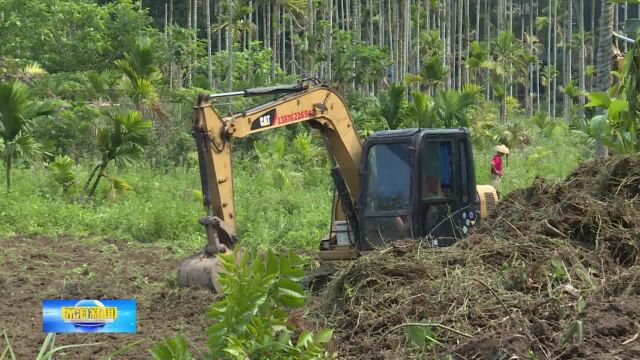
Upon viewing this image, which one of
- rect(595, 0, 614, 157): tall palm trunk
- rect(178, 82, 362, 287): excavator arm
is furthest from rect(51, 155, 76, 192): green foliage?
rect(595, 0, 614, 157): tall palm trunk

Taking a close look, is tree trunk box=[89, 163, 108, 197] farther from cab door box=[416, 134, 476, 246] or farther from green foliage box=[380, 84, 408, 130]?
cab door box=[416, 134, 476, 246]

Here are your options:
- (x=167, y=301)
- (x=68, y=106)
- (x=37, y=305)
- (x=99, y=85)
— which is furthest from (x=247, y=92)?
(x=99, y=85)

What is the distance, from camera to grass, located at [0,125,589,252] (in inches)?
648

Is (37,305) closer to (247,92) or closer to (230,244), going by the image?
(230,244)

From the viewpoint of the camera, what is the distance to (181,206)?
17625 millimetres

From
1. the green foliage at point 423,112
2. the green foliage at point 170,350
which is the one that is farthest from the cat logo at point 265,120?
the green foliage at point 423,112

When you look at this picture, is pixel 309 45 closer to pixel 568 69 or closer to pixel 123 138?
pixel 123 138

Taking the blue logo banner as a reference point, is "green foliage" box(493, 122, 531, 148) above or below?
above

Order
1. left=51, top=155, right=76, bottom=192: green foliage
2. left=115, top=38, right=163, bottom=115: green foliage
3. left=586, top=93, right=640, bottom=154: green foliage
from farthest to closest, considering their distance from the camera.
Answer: left=115, top=38, right=163, bottom=115: green foliage, left=51, top=155, right=76, bottom=192: green foliage, left=586, top=93, right=640, bottom=154: green foliage

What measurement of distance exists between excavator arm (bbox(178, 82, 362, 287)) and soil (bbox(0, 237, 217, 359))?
21.7 inches

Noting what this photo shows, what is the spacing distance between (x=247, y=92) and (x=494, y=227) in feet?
15.8

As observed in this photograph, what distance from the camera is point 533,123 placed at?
4278cm

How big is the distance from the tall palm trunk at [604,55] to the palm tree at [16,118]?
36.4ft

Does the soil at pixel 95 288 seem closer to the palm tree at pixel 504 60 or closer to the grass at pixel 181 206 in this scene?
the grass at pixel 181 206
